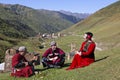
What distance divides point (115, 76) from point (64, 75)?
408cm

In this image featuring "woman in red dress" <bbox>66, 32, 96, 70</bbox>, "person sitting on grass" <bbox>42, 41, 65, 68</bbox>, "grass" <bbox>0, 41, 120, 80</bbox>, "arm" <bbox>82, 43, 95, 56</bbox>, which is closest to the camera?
"grass" <bbox>0, 41, 120, 80</bbox>

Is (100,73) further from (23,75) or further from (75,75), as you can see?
(23,75)

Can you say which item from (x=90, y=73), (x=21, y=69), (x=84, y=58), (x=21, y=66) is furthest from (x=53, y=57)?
(x=90, y=73)

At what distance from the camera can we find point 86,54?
24875mm

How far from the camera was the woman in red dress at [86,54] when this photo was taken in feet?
82.0

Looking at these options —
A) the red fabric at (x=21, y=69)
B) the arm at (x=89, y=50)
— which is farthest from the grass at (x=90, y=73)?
the arm at (x=89, y=50)

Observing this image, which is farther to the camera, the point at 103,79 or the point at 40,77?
the point at 40,77

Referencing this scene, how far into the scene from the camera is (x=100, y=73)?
897 inches

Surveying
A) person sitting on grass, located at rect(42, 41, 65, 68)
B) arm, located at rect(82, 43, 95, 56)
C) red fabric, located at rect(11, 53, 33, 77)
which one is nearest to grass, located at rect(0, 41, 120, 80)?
red fabric, located at rect(11, 53, 33, 77)

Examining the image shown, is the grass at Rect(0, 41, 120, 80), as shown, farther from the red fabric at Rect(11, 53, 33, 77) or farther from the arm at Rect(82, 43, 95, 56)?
the arm at Rect(82, 43, 95, 56)

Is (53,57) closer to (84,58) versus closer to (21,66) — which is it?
(84,58)

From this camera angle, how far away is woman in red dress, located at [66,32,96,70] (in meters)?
25.0

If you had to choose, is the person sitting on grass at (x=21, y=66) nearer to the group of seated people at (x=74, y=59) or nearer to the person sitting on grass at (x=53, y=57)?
the group of seated people at (x=74, y=59)

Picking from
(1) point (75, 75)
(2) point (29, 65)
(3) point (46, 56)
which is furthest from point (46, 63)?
(1) point (75, 75)
